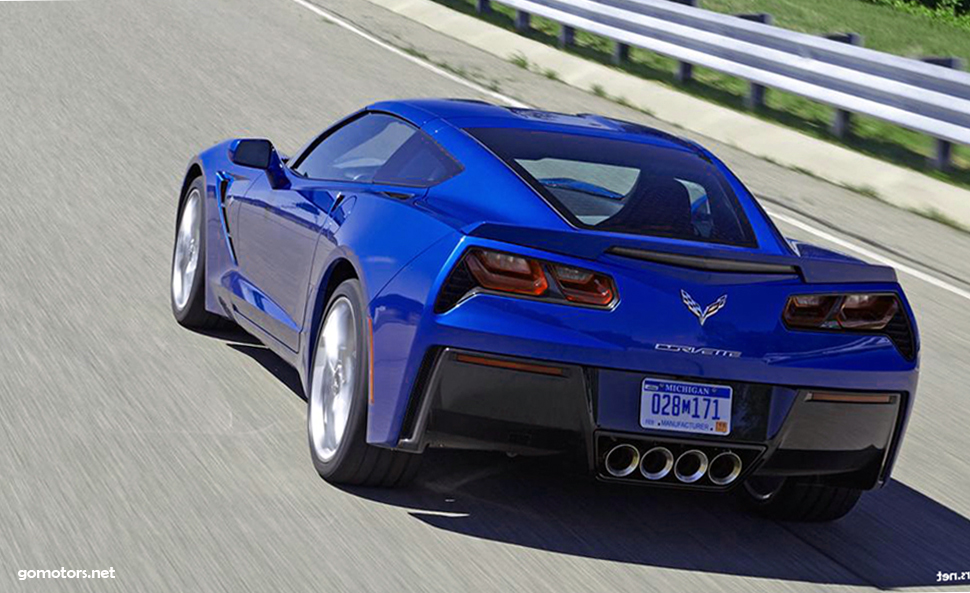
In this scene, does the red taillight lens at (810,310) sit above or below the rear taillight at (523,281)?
below

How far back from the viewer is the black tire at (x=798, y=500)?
5605 mm

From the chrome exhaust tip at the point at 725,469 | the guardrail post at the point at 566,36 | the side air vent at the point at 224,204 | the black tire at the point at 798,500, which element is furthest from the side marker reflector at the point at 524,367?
the guardrail post at the point at 566,36

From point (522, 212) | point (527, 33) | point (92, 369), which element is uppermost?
point (522, 212)

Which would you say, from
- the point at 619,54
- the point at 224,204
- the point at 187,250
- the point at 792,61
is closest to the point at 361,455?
the point at 224,204

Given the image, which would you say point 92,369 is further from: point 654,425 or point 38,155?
point 38,155

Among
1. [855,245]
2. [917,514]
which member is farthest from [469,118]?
[855,245]

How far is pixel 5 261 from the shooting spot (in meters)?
8.44

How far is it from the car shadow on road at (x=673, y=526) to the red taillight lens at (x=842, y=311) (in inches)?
29.4

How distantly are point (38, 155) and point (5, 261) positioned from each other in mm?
3231

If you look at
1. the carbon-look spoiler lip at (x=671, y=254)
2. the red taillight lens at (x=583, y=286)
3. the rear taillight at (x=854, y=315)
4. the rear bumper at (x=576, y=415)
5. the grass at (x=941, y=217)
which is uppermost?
the carbon-look spoiler lip at (x=671, y=254)

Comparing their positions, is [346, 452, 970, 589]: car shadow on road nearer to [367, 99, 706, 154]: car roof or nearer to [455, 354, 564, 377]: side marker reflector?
[455, 354, 564, 377]: side marker reflector

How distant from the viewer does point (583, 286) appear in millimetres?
4965

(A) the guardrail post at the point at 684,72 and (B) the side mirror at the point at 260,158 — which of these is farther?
(A) the guardrail post at the point at 684,72

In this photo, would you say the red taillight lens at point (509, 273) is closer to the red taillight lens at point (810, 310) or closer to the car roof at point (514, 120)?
the red taillight lens at point (810, 310)
